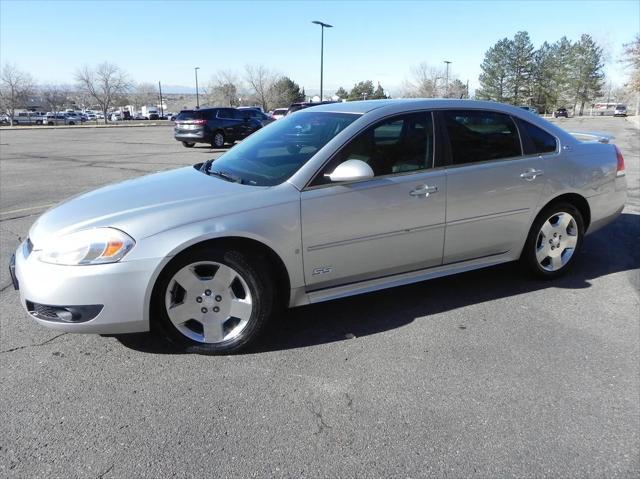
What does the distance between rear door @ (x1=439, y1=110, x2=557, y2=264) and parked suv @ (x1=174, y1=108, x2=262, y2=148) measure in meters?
16.3

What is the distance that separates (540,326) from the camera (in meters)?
3.70

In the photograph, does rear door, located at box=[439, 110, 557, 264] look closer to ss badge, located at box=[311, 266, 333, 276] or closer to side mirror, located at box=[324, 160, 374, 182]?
side mirror, located at box=[324, 160, 374, 182]

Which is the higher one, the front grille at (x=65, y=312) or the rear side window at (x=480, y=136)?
the rear side window at (x=480, y=136)

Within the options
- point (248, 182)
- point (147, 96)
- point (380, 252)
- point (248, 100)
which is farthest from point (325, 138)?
point (147, 96)

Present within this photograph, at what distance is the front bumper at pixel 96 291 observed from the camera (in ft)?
9.41

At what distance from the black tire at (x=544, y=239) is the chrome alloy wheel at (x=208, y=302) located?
2.57 meters

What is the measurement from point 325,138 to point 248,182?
0.66 m

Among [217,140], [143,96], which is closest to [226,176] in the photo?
[217,140]

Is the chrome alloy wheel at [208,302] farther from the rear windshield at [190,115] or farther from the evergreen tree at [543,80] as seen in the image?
the evergreen tree at [543,80]

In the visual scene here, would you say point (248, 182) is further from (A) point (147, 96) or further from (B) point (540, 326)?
(A) point (147, 96)

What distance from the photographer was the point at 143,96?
145m

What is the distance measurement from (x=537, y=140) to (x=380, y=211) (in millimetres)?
1782


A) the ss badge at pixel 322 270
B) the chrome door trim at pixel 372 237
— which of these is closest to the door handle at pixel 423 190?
the chrome door trim at pixel 372 237

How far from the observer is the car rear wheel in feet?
64.0
